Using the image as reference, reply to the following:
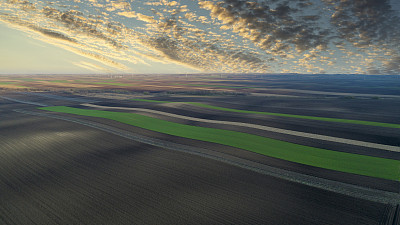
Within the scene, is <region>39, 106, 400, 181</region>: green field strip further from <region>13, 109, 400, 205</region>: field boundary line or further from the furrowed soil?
the furrowed soil

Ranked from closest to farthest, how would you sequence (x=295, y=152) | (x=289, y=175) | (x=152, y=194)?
(x=152, y=194) → (x=289, y=175) → (x=295, y=152)

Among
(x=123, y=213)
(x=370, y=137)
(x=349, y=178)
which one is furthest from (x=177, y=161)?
(x=370, y=137)

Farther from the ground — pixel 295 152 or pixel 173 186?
pixel 295 152

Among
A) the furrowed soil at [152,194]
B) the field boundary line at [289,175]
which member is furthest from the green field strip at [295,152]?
the furrowed soil at [152,194]

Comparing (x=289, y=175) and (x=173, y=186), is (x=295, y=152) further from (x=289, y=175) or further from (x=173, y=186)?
(x=173, y=186)

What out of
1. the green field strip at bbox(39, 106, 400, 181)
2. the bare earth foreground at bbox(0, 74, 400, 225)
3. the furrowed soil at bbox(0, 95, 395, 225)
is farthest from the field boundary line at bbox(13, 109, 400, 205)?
the green field strip at bbox(39, 106, 400, 181)

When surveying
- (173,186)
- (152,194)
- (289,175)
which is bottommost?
(152,194)

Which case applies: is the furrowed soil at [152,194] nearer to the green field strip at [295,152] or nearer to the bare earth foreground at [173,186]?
the bare earth foreground at [173,186]

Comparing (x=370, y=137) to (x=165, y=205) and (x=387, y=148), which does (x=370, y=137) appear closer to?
(x=387, y=148)

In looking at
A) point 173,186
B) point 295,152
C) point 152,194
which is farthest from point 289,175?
point 152,194
